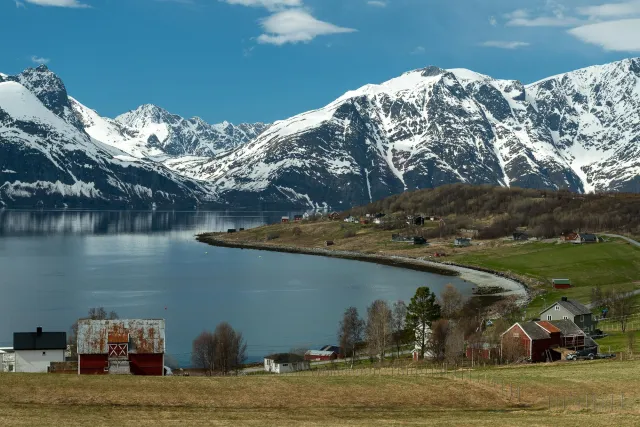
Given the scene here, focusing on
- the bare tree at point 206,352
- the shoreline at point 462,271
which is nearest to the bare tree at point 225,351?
the bare tree at point 206,352

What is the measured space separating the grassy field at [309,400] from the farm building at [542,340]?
18625 millimetres

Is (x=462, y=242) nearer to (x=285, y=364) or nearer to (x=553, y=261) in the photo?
(x=553, y=261)

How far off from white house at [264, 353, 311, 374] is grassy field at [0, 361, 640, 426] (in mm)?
21459

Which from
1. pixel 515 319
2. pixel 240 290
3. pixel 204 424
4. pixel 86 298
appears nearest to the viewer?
pixel 204 424

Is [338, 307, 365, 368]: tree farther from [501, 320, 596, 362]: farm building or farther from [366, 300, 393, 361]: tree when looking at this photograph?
[501, 320, 596, 362]: farm building

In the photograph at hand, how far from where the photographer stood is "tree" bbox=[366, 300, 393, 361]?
73312 millimetres

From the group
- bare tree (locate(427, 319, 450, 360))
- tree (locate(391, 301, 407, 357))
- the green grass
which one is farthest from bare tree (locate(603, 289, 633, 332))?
bare tree (locate(427, 319, 450, 360))

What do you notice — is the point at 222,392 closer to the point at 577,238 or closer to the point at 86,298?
the point at 86,298

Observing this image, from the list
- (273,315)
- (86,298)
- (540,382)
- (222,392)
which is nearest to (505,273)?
(273,315)

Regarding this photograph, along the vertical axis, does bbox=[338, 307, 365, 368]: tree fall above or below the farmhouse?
below

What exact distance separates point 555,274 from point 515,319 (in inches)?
2131

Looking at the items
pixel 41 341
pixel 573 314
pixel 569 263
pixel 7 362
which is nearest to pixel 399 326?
pixel 573 314

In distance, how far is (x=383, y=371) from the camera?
5947cm

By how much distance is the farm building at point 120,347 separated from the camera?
5431 centimetres
